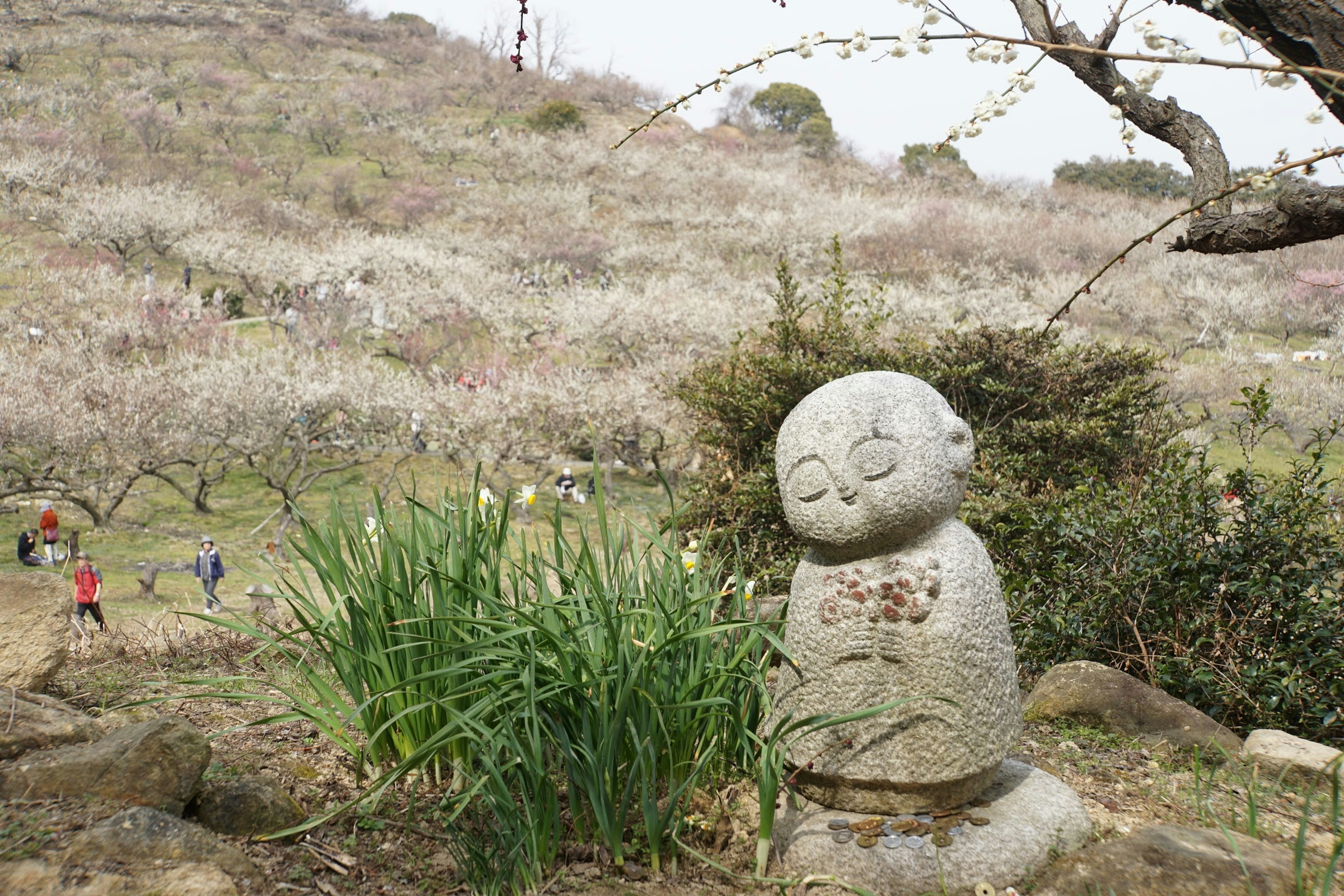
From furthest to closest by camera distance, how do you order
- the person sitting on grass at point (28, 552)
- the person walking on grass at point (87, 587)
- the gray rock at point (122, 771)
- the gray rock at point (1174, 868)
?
the person sitting on grass at point (28, 552)
the person walking on grass at point (87, 587)
the gray rock at point (122, 771)
the gray rock at point (1174, 868)

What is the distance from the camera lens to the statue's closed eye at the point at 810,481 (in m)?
3.13

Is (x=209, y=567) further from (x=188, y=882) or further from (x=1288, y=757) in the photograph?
(x=1288, y=757)

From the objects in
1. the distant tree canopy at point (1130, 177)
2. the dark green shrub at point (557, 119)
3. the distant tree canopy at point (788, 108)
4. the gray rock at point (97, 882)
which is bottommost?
the gray rock at point (97, 882)

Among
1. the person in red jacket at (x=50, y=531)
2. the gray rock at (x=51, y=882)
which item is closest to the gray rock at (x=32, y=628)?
the gray rock at (x=51, y=882)

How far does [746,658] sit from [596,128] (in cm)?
5424

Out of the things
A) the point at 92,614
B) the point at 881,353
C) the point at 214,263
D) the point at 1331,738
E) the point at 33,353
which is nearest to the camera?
the point at 1331,738

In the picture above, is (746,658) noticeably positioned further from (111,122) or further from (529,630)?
(111,122)

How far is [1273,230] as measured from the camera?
3268mm

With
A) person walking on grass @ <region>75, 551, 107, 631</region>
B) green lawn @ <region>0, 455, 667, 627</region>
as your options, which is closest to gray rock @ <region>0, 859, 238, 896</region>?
person walking on grass @ <region>75, 551, 107, 631</region>

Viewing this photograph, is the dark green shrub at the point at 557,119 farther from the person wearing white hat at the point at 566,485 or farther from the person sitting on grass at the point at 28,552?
the person sitting on grass at the point at 28,552

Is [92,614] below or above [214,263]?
below

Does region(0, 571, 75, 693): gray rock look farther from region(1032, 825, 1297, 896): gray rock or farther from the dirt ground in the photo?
region(1032, 825, 1297, 896): gray rock

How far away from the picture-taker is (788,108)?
59469 mm

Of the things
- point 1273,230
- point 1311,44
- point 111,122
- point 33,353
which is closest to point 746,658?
point 1273,230
